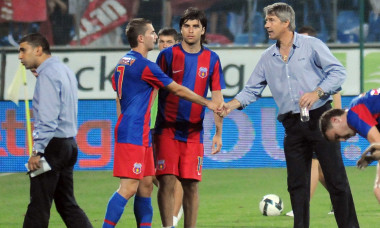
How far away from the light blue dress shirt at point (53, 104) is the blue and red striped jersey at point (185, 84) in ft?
3.24

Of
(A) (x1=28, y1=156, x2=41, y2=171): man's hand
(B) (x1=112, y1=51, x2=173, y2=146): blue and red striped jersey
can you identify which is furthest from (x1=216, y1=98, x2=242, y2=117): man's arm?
(A) (x1=28, y1=156, x2=41, y2=171): man's hand

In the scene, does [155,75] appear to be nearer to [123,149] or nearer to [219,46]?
[123,149]

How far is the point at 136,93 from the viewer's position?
8.09 m

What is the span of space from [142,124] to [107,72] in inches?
357

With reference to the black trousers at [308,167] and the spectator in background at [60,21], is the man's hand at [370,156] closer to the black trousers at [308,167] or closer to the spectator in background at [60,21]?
the black trousers at [308,167]

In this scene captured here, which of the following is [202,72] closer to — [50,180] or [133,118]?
[133,118]

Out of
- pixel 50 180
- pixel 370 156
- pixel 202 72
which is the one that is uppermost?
pixel 202 72

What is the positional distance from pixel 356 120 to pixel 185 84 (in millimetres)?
2022

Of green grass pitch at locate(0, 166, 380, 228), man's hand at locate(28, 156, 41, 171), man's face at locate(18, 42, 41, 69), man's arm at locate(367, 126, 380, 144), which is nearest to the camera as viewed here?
man's arm at locate(367, 126, 380, 144)

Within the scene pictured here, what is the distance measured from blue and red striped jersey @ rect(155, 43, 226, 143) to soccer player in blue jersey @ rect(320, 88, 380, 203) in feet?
5.79

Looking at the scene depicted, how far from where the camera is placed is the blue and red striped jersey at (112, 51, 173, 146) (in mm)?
8078

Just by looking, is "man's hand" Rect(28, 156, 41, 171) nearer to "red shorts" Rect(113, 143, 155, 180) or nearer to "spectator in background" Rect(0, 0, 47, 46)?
"red shorts" Rect(113, 143, 155, 180)

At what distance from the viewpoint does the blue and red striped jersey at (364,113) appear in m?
6.95

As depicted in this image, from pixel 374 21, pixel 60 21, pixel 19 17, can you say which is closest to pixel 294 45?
pixel 374 21
